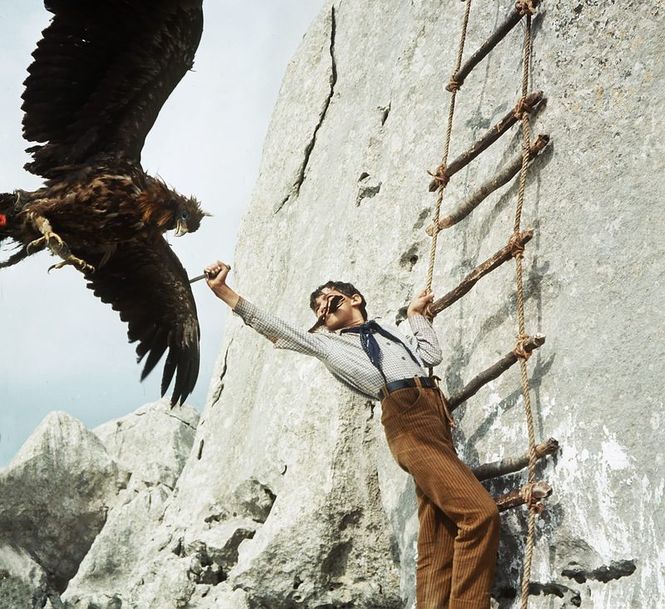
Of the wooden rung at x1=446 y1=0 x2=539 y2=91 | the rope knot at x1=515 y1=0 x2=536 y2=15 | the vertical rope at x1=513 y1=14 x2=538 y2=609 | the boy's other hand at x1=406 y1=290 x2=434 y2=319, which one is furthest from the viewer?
the wooden rung at x1=446 y1=0 x2=539 y2=91

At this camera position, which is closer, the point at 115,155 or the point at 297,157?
the point at 115,155

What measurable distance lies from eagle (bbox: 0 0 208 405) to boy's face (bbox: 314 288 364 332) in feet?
8.62

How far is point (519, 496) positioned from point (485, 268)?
1.36 meters

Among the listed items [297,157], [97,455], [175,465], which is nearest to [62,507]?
[97,455]

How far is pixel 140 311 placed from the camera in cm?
810

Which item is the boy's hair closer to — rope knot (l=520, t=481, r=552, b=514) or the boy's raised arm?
the boy's raised arm

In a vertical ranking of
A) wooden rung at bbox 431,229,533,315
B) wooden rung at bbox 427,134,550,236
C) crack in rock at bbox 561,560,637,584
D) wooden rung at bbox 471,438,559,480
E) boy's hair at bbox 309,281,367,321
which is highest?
wooden rung at bbox 427,134,550,236

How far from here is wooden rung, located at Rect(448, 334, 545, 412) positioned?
444cm

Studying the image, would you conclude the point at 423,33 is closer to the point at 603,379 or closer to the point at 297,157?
the point at 297,157

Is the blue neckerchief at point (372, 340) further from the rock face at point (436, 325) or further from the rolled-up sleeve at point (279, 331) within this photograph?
the rock face at point (436, 325)

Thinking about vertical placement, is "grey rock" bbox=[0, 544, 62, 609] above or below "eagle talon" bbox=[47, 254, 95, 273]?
below

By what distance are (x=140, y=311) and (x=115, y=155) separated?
1.65m

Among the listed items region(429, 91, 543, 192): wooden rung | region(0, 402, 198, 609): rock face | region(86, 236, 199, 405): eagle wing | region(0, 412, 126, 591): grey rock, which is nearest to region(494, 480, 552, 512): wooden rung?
region(429, 91, 543, 192): wooden rung

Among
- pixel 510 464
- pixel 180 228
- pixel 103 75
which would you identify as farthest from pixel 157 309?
pixel 510 464
